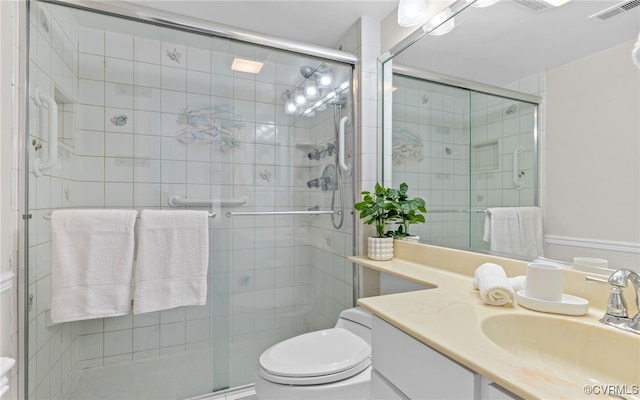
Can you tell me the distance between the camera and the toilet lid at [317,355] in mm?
1098

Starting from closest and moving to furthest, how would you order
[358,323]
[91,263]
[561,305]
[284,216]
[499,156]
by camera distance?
1. [561,305]
2. [499,156]
3. [91,263]
4. [358,323]
5. [284,216]

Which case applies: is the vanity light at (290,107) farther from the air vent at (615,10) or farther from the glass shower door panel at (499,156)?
the air vent at (615,10)

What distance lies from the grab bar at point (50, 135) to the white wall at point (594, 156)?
1.99 m

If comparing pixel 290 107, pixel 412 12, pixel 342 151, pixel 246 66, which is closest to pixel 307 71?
pixel 290 107

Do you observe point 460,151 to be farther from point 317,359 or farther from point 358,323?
point 317,359

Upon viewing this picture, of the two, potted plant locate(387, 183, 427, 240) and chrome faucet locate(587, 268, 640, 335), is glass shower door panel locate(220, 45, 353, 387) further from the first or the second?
chrome faucet locate(587, 268, 640, 335)

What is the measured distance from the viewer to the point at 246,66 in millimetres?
1699

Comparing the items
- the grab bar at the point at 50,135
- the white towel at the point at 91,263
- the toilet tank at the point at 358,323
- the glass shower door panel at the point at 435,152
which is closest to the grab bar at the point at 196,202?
the white towel at the point at 91,263

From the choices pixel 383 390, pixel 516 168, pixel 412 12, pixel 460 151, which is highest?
pixel 412 12

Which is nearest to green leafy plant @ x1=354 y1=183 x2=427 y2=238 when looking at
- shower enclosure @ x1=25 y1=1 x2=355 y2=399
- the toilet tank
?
shower enclosure @ x1=25 y1=1 x2=355 y2=399

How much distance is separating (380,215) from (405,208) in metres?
0.14

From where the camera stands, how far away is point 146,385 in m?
1.59

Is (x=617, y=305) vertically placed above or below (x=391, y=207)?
below

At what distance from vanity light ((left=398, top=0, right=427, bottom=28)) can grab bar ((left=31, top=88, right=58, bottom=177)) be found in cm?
169
